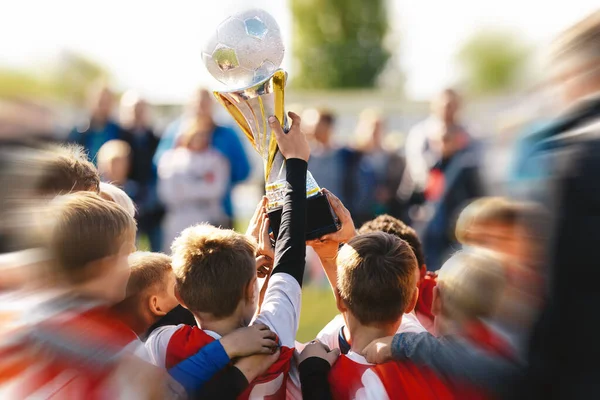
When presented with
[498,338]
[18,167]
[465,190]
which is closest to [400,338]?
[498,338]

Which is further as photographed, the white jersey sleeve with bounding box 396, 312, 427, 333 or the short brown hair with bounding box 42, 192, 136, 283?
the white jersey sleeve with bounding box 396, 312, 427, 333

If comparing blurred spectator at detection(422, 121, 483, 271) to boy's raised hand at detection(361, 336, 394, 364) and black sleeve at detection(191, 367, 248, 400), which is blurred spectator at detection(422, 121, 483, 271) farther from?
black sleeve at detection(191, 367, 248, 400)

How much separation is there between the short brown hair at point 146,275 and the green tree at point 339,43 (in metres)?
47.9

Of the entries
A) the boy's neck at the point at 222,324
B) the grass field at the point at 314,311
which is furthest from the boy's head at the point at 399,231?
the grass field at the point at 314,311

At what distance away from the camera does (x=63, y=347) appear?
6.24 feet

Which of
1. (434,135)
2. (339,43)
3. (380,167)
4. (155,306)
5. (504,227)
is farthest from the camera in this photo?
(339,43)

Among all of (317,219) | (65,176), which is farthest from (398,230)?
(65,176)

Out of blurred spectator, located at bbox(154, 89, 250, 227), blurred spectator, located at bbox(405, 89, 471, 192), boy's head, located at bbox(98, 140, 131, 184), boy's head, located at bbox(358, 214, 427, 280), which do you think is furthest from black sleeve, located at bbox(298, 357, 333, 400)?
Result: blurred spectator, located at bbox(405, 89, 471, 192)

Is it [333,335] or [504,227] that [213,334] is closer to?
[333,335]

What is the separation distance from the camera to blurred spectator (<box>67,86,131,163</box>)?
704cm

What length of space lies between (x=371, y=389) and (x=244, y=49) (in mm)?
1315

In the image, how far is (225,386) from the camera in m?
2.07

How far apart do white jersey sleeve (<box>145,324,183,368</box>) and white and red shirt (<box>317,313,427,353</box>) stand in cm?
58

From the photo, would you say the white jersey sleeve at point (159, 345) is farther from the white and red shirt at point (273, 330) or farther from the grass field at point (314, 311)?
the grass field at point (314, 311)
